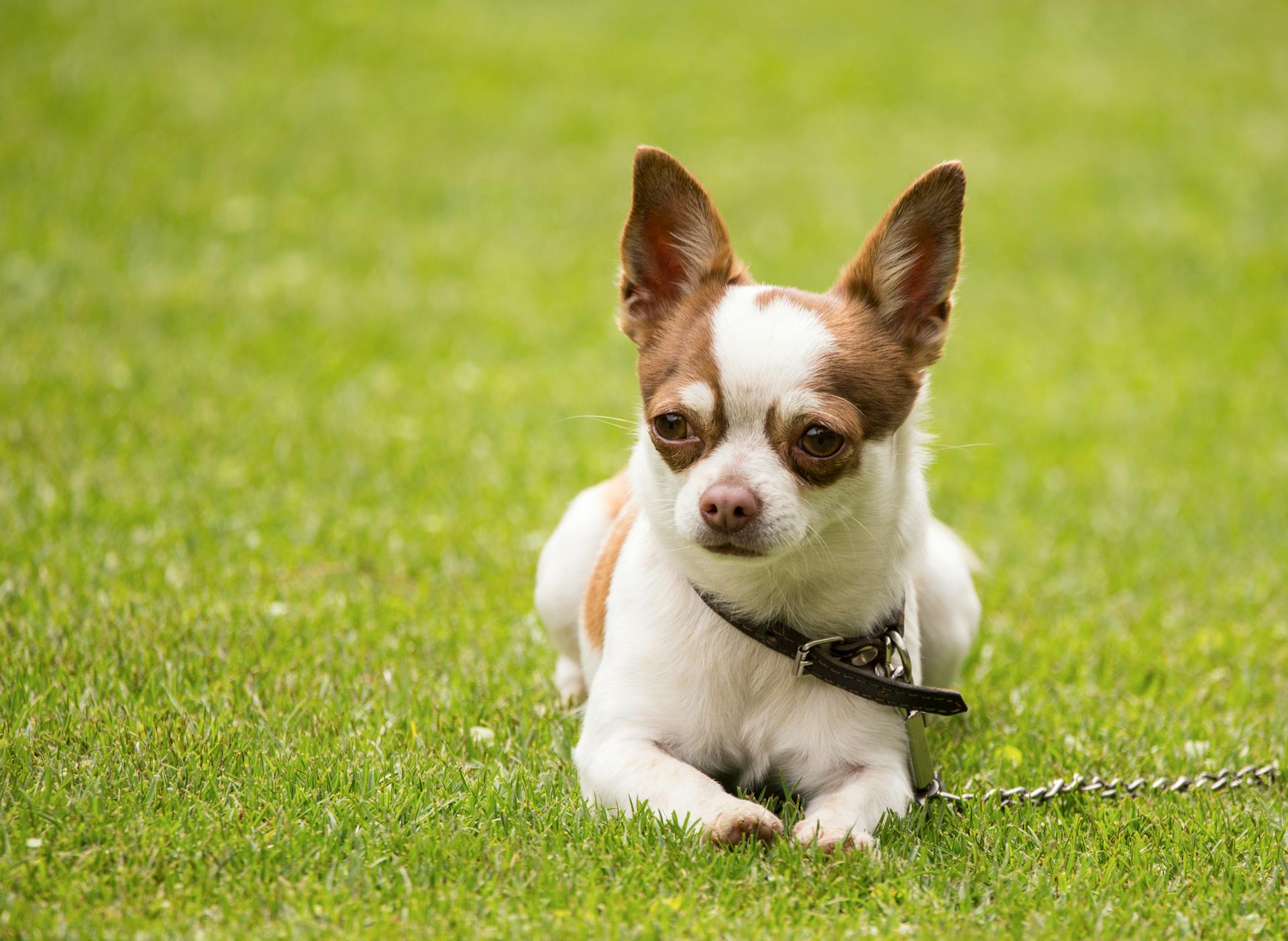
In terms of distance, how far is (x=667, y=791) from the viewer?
3426 millimetres

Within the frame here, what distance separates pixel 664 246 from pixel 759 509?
1035 mm

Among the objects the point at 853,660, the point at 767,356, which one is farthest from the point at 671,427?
the point at 853,660

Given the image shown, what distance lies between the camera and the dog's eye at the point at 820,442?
3410mm

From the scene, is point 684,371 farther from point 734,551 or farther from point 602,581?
point 602,581

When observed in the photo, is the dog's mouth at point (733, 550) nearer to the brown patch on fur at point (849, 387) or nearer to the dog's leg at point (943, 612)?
the brown patch on fur at point (849, 387)

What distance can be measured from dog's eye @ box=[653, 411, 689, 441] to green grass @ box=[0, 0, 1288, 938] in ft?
3.35

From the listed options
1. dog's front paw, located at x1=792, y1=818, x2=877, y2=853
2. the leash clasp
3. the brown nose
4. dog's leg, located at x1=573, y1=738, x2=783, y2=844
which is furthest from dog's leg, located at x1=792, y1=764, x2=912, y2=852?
the brown nose

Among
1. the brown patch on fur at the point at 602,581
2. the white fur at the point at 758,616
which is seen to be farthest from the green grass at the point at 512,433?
the brown patch on fur at the point at 602,581

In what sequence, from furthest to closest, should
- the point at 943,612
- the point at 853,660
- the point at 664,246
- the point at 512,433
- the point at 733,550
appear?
the point at 512,433 < the point at 943,612 < the point at 664,246 < the point at 853,660 < the point at 733,550

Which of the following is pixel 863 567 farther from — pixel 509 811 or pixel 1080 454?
pixel 1080 454

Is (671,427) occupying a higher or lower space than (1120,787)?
higher

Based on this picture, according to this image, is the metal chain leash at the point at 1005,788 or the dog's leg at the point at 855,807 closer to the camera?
the dog's leg at the point at 855,807

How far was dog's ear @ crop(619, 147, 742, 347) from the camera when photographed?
3.86 metres

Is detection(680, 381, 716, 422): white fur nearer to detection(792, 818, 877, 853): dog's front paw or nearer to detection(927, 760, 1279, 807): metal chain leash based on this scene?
detection(792, 818, 877, 853): dog's front paw
